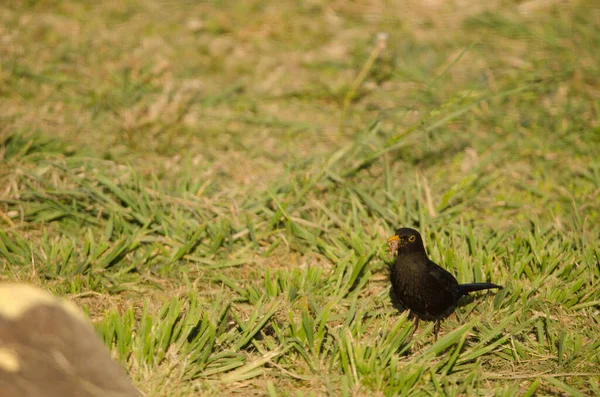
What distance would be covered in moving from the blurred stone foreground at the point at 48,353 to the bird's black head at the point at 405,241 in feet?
5.34

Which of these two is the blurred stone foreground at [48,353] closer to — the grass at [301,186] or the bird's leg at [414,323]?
the grass at [301,186]

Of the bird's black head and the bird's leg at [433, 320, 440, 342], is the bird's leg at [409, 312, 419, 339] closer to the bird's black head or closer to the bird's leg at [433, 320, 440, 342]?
the bird's leg at [433, 320, 440, 342]

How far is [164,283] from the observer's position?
3734mm

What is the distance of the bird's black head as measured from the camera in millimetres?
3500

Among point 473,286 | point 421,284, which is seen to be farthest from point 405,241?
point 473,286

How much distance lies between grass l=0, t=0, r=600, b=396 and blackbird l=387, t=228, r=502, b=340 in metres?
0.12

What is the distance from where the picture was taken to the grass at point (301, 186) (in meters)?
3.19

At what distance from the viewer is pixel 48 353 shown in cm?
227

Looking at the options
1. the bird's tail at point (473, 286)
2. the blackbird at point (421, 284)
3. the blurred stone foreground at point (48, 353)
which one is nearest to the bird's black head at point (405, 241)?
the blackbird at point (421, 284)

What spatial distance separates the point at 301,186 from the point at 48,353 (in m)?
2.40

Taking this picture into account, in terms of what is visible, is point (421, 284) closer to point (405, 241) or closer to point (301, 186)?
point (405, 241)

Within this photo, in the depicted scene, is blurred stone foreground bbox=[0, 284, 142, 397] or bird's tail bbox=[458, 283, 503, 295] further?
bird's tail bbox=[458, 283, 503, 295]

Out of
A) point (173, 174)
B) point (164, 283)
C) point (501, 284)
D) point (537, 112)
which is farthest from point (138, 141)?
point (537, 112)

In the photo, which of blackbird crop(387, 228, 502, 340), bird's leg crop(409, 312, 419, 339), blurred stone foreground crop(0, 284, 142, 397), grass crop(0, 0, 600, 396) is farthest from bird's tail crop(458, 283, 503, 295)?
blurred stone foreground crop(0, 284, 142, 397)
